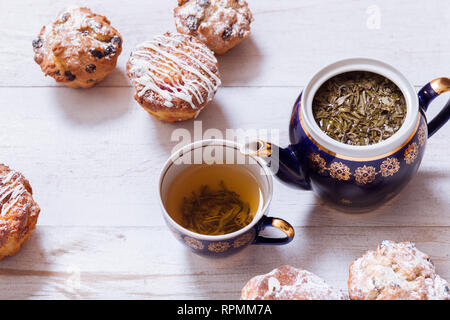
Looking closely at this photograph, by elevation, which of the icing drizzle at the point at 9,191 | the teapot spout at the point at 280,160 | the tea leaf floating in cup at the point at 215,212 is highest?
the teapot spout at the point at 280,160

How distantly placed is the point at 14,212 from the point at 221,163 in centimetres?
46

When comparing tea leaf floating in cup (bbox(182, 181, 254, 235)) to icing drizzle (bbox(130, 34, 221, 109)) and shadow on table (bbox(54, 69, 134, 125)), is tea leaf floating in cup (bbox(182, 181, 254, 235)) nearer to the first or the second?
icing drizzle (bbox(130, 34, 221, 109))

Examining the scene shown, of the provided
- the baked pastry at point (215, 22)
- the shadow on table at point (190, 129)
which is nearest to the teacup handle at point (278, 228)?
the shadow on table at point (190, 129)

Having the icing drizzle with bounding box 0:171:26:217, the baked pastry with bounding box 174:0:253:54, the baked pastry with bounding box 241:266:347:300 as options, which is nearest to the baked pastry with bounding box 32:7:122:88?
the baked pastry with bounding box 174:0:253:54

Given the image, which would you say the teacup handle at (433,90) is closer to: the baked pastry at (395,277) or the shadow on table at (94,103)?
the baked pastry at (395,277)

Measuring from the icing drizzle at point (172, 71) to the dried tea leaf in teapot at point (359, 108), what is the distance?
12.2 inches

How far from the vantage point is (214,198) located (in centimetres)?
118

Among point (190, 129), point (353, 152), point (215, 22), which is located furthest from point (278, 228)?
point (215, 22)

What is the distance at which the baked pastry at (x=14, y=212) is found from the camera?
1.11 m

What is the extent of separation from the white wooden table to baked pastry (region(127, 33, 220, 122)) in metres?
0.09

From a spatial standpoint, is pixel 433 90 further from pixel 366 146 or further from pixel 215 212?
pixel 215 212

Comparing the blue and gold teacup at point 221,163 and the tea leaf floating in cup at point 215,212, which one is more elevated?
the blue and gold teacup at point 221,163

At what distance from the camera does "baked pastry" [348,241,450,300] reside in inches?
39.5

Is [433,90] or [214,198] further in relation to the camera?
[214,198]
